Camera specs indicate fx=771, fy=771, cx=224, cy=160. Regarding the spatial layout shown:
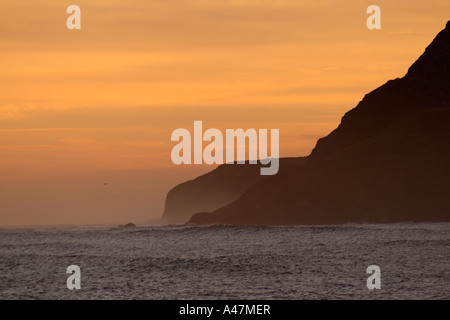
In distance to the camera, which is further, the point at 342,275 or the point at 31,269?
the point at 31,269

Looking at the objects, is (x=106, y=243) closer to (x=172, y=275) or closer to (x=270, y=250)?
(x=270, y=250)

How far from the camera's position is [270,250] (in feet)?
344

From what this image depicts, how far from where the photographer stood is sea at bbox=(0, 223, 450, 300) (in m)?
56.5

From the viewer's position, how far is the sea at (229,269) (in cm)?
5653

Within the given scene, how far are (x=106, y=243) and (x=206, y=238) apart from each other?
19.6m

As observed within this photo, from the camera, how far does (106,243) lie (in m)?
125

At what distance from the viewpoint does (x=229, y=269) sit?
7781 centimetres
